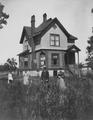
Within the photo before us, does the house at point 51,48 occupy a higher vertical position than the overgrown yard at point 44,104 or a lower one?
higher

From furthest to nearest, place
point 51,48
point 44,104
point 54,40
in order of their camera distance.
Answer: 1. point 54,40
2. point 51,48
3. point 44,104

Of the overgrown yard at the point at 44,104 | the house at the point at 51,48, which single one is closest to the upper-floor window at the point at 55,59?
the house at the point at 51,48

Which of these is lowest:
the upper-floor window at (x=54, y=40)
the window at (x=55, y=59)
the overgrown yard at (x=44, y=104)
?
the overgrown yard at (x=44, y=104)

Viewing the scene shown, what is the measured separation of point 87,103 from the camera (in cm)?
1013

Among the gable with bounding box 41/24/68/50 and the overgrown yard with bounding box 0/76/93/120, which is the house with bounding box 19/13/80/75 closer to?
the gable with bounding box 41/24/68/50

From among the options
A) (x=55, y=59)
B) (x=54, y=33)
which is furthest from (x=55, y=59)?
(x=54, y=33)

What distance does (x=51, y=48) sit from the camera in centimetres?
3195

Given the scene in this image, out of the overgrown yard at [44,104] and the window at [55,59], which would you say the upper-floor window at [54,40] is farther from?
the overgrown yard at [44,104]

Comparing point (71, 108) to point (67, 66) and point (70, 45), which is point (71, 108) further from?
point (70, 45)

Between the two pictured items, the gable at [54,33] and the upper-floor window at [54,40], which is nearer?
the gable at [54,33]

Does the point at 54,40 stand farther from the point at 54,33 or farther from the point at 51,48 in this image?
the point at 51,48

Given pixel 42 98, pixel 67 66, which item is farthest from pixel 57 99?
pixel 67 66

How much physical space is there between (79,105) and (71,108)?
57 cm

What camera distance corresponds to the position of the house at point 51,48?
31547 mm
